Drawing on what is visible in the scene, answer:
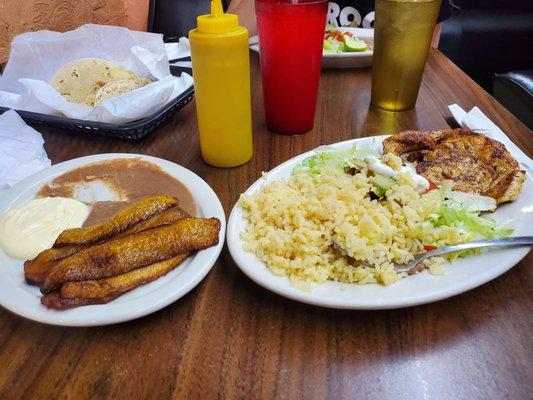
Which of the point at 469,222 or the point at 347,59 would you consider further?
the point at 347,59

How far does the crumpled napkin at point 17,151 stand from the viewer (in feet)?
4.04

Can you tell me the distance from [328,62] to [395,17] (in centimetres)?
53

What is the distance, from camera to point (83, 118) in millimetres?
1402

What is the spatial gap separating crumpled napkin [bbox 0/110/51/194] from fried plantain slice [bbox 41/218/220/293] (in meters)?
0.61

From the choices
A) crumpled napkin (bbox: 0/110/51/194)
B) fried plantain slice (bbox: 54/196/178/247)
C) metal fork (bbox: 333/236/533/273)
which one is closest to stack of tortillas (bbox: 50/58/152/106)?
crumpled napkin (bbox: 0/110/51/194)

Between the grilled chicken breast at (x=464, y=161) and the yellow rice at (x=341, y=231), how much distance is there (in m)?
0.16

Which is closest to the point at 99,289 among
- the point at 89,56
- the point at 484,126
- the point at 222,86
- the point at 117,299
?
the point at 117,299

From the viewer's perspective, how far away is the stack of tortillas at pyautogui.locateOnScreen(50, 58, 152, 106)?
1538 millimetres

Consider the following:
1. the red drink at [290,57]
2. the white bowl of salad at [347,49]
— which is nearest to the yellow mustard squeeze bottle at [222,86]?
the red drink at [290,57]

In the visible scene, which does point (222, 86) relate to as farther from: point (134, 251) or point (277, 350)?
point (277, 350)

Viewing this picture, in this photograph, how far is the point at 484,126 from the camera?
4.57 ft

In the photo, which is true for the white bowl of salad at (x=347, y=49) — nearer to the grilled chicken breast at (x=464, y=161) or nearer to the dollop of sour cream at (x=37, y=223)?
the grilled chicken breast at (x=464, y=161)

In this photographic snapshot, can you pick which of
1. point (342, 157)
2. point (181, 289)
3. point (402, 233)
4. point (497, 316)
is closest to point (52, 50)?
point (342, 157)

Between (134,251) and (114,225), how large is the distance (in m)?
0.10
